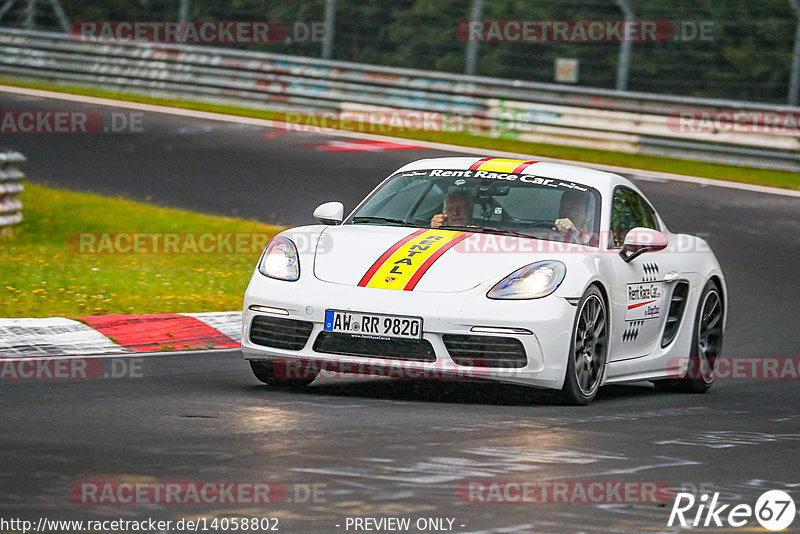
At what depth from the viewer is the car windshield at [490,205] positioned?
316 inches

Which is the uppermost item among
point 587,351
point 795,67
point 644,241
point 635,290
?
point 795,67

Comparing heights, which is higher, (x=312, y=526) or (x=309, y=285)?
(x=309, y=285)

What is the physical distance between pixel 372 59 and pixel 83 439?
17452mm

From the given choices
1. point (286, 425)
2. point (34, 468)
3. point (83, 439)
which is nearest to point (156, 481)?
point (34, 468)

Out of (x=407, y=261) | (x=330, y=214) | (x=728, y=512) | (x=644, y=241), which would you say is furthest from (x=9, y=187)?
(x=728, y=512)

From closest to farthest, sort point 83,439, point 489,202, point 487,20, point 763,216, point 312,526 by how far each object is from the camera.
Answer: point 312,526 < point 83,439 < point 489,202 < point 763,216 < point 487,20

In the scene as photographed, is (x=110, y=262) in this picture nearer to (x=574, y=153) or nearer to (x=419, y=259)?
(x=419, y=259)

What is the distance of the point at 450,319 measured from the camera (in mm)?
7016

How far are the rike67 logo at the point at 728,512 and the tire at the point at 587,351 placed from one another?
2060 mm

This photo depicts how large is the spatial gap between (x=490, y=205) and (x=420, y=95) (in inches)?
561

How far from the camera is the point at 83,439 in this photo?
5.74 meters

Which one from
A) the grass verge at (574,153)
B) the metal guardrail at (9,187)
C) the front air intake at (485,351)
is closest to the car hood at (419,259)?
the front air intake at (485,351)

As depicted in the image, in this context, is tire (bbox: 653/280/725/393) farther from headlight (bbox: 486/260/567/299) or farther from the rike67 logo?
the rike67 logo

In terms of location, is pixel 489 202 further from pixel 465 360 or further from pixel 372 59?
pixel 372 59
